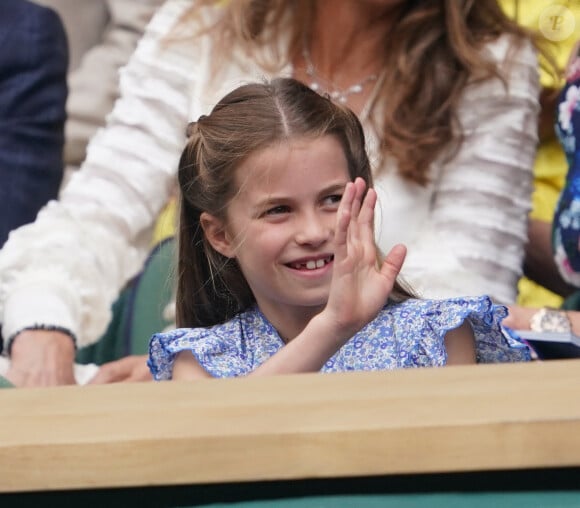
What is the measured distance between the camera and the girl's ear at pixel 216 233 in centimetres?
132

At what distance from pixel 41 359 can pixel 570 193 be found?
73 cm

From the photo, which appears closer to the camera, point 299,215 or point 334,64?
point 299,215

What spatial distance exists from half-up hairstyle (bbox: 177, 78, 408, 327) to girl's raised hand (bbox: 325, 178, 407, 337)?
0.17 metres

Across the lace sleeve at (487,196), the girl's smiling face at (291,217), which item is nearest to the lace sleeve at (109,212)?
the lace sleeve at (487,196)

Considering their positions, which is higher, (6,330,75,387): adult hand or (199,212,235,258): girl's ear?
(199,212,235,258): girl's ear

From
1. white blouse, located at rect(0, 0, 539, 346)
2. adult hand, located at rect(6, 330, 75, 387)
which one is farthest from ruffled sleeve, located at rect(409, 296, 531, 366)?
adult hand, located at rect(6, 330, 75, 387)

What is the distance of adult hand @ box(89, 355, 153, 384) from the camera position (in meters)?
1.70

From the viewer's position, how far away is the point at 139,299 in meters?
1.92

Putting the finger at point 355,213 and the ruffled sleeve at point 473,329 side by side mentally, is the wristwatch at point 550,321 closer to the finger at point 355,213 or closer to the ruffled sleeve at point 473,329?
the ruffled sleeve at point 473,329

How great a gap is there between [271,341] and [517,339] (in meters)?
0.25

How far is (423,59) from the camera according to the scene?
190 cm

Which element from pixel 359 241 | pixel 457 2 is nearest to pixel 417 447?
pixel 359 241

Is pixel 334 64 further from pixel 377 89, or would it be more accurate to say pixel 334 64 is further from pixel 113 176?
pixel 113 176

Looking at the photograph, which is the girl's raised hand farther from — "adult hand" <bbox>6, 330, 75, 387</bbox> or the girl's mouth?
"adult hand" <bbox>6, 330, 75, 387</bbox>
